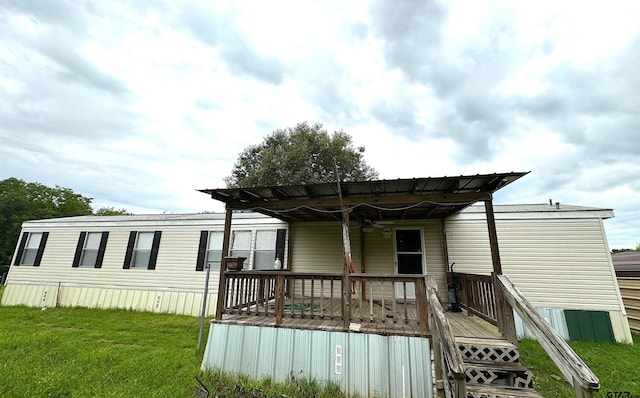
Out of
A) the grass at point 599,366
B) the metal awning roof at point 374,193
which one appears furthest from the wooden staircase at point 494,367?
the metal awning roof at point 374,193

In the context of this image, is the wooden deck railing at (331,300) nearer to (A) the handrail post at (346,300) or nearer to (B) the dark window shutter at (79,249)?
(A) the handrail post at (346,300)

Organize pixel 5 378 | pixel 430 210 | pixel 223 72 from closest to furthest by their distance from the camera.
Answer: pixel 5 378 → pixel 430 210 → pixel 223 72

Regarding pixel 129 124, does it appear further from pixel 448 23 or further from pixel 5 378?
pixel 448 23

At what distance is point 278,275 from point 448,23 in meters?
8.44

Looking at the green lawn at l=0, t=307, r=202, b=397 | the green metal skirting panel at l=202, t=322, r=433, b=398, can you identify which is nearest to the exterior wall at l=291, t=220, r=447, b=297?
the green metal skirting panel at l=202, t=322, r=433, b=398

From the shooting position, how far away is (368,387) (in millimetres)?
3613

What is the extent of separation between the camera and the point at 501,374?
124 inches

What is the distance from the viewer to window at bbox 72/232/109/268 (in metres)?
9.45

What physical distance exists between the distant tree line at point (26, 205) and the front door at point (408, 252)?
2890 centimetres

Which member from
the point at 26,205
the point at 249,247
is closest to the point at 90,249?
the point at 249,247

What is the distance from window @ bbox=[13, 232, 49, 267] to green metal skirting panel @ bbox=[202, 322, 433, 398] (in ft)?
35.8

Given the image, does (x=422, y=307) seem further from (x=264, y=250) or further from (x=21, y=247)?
(x=21, y=247)

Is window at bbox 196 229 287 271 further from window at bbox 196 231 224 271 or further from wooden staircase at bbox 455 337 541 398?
wooden staircase at bbox 455 337 541 398

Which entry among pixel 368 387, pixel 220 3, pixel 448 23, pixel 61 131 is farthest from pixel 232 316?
pixel 61 131
